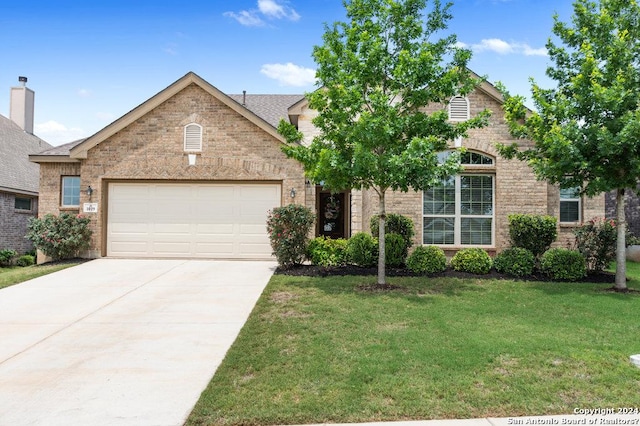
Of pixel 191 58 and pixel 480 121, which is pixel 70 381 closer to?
pixel 480 121

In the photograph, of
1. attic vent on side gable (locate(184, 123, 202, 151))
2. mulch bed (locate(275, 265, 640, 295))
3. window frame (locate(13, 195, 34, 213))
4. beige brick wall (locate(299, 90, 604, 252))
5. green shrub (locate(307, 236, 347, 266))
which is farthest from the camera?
window frame (locate(13, 195, 34, 213))

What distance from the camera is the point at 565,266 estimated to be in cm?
1018

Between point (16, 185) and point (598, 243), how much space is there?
2069 centimetres

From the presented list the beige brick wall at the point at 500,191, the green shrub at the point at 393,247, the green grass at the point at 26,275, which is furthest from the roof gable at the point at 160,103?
the green shrub at the point at 393,247

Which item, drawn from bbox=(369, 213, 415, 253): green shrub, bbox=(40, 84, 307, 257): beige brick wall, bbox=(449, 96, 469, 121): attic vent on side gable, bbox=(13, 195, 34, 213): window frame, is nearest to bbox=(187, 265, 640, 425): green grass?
bbox=(369, 213, 415, 253): green shrub

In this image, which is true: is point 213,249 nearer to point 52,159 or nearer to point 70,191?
point 70,191

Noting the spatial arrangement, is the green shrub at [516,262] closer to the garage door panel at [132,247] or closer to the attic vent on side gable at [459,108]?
the attic vent on side gable at [459,108]

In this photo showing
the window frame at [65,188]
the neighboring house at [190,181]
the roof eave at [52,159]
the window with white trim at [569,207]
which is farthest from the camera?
the window frame at [65,188]

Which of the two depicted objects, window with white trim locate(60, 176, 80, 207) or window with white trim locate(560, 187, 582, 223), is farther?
window with white trim locate(60, 176, 80, 207)

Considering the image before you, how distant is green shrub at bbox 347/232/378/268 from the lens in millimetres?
10859

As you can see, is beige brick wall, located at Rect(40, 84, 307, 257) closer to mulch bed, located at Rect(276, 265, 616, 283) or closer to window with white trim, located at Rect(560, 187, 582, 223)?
mulch bed, located at Rect(276, 265, 616, 283)

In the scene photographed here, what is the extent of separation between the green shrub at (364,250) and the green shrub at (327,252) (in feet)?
1.19

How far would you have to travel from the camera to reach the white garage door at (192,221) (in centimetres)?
1297

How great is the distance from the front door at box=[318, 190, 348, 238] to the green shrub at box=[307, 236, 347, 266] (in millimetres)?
4300
